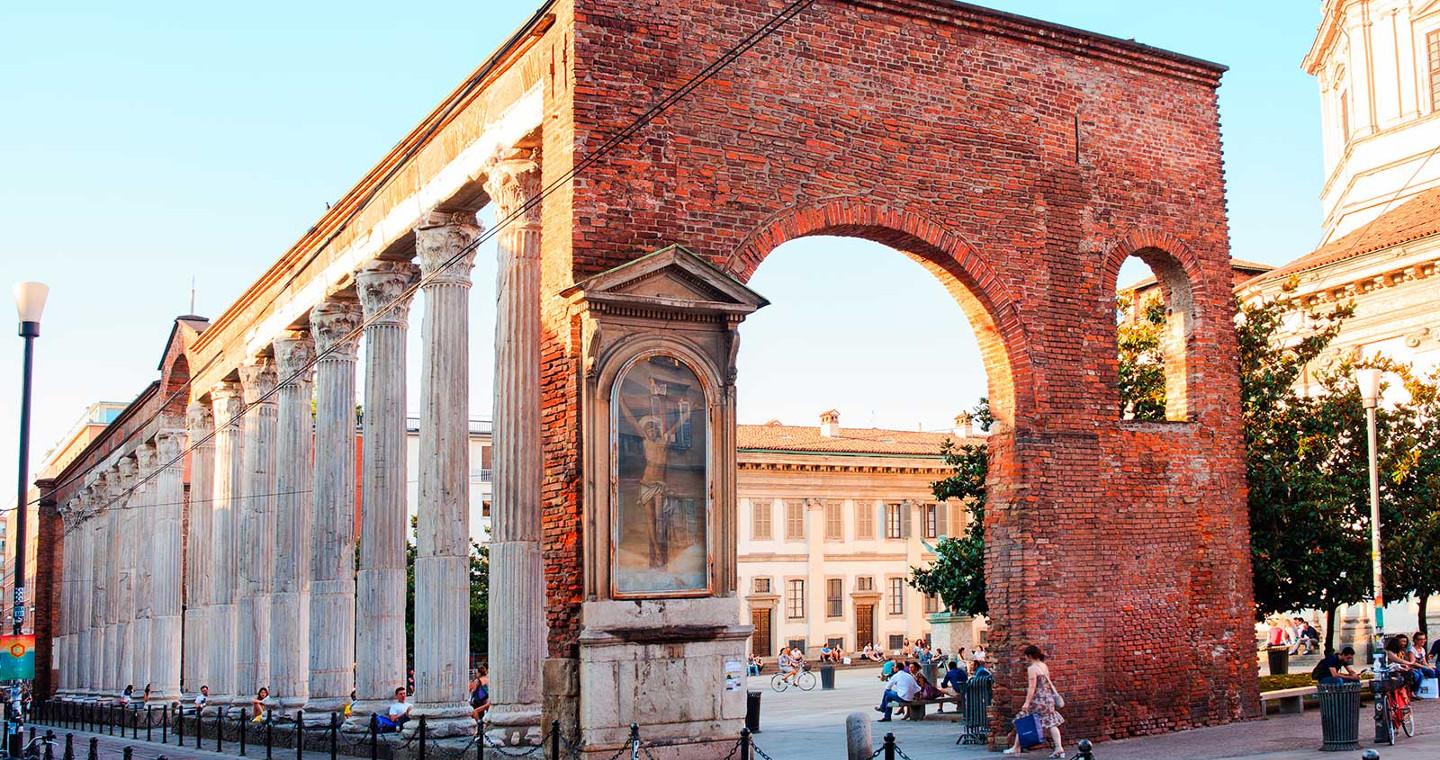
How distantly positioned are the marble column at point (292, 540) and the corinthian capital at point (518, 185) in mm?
10756

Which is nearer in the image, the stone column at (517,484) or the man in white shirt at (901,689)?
the stone column at (517,484)

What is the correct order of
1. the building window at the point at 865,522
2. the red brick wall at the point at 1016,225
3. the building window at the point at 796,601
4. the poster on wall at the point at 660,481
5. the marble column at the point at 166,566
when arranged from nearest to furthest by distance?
the poster on wall at the point at 660,481
the red brick wall at the point at 1016,225
the marble column at the point at 166,566
the building window at the point at 796,601
the building window at the point at 865,522

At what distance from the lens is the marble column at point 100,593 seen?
44875mm

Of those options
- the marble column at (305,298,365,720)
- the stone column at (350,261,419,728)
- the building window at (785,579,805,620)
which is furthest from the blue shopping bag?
A: the building window at (785,579,805,620)

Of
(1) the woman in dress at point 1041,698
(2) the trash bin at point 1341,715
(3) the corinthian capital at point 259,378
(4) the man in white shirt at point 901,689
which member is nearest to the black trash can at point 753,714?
(4) the man in white shirt at point 901,689

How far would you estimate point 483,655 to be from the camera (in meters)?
51.5

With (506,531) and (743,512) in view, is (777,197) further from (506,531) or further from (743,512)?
(743,512)

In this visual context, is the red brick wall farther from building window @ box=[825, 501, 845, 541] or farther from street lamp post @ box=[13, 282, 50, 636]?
building window @ box=[825, 501, 845, 541]

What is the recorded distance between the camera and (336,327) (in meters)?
25.6

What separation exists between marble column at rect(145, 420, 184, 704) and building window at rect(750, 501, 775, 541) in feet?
84.3

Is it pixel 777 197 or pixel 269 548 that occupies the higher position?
pixel 777 197

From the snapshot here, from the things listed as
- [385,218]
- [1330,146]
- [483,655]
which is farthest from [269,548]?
[1330,146]

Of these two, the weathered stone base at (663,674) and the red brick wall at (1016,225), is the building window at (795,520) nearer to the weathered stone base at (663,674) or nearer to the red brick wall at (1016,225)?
the red brick wall at (1016,225)

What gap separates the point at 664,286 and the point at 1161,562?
712 cm
